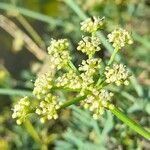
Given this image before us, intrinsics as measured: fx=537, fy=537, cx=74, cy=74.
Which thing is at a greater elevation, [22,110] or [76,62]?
[76,62]

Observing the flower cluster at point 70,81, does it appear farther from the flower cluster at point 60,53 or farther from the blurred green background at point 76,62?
the blurred green background at point 76,62

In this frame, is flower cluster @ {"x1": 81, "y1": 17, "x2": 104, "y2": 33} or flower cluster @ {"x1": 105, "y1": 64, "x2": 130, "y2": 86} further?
flower cluster @ {"x1": 81, "y1": 17, "x2": 104, "y2": 33}

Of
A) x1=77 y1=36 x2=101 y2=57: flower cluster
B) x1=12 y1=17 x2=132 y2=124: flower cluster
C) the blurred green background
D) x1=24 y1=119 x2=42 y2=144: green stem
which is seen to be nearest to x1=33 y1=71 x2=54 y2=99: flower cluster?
x1=12 y1=17 x2=132 y2=124: flower cluster

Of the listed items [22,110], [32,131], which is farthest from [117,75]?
[32,131]

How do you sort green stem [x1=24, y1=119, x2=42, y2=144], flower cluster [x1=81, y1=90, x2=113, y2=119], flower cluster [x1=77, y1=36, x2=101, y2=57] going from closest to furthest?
flower cluster [x1=81, y1=90, x2=113, y2=119], flower cluster [x1=77, y1=36, x2=101, y2=57], green stem [x1=24, y1=119, x2=42, y2=144]

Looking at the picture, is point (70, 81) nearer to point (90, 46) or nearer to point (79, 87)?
point (79, 87)

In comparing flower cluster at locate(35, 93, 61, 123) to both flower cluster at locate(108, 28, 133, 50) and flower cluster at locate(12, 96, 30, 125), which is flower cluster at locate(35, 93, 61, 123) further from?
flower cluster at locate(108, 28, 133, 50)

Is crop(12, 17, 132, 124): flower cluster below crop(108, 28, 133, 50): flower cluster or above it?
below
